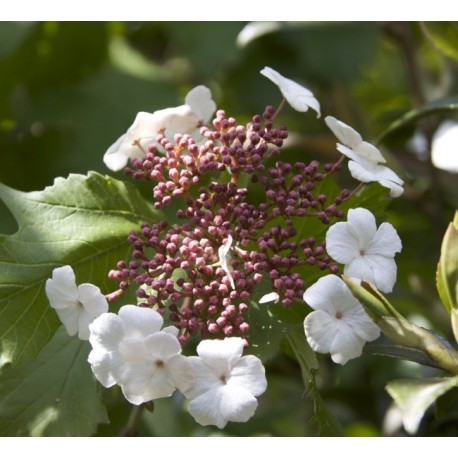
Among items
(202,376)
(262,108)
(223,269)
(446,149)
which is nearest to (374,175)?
(223,269)

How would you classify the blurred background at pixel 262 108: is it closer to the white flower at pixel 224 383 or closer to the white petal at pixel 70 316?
the white petal at pixel 70 316

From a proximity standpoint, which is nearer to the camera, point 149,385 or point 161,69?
point 149,385

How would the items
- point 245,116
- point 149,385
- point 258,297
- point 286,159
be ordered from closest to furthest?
point 149,385
point 258,297
point 286,159
point 245,116

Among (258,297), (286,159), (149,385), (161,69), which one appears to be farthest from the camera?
(161,69)

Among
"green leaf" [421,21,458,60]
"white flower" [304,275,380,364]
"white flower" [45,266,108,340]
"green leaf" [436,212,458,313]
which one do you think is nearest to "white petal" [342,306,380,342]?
"white flower" [304,275,380,364]

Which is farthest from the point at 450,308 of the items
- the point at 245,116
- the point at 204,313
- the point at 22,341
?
the point at 245,116

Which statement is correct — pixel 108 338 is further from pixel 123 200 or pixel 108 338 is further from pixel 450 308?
pixel 450 308

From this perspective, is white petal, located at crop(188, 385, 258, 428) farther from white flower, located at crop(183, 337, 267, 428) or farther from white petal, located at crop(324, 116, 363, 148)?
white petal, located at crop(324, 116, 363, 148)
